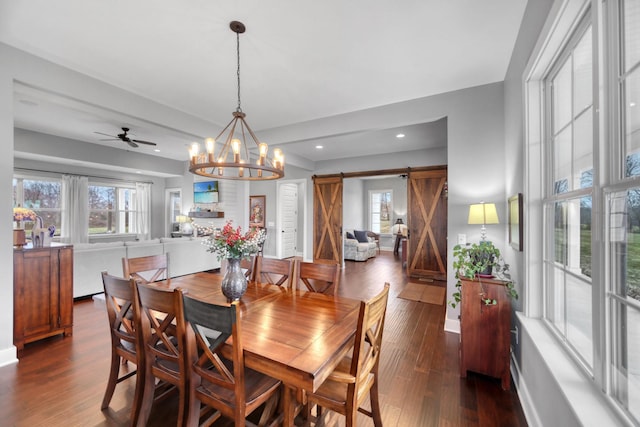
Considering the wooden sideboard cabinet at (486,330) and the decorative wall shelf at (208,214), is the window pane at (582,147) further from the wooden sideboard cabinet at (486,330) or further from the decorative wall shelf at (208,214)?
the decorative wall shelf at (208,214)

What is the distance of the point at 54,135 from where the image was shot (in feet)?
18.0

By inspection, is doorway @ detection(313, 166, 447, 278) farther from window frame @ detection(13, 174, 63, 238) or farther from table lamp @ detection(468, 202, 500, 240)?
window frame @ detection(13, 174, 63, 238)

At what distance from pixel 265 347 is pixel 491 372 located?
1.95 metres

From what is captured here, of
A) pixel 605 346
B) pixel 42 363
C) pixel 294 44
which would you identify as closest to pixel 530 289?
pixel 605 346

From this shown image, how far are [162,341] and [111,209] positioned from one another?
26.6 ft

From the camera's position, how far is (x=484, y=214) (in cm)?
254

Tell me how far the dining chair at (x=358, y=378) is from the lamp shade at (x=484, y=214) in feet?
5.27

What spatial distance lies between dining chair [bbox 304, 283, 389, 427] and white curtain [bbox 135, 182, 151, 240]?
27.7 feet

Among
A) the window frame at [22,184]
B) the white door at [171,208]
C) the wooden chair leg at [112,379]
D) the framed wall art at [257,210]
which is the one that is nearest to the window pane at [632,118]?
the wooden chair leg at [112,379]

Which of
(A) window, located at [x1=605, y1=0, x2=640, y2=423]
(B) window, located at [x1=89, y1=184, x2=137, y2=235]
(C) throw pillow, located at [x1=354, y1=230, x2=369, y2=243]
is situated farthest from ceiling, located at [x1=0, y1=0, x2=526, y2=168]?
(C) throw pillow, located at [x1=354, y1=230, x2=369, y2=243]

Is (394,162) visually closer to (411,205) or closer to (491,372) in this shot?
(411,205)

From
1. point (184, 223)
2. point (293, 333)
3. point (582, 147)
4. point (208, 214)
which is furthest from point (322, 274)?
point (184, 223)

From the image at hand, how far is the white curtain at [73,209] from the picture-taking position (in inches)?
263

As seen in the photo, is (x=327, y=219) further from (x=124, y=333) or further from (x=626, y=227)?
(x=626, y=227)
